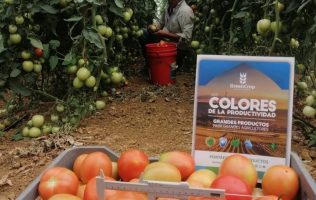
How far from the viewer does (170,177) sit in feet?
4.18

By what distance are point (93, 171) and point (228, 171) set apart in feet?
1.30

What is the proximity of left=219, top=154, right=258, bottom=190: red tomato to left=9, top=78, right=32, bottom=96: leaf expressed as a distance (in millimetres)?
2548

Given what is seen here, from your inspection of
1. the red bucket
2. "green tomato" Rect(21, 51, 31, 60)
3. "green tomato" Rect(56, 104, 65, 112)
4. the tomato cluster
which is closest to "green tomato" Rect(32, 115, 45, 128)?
"green tomato" Rect(56, 104, 65, 112)

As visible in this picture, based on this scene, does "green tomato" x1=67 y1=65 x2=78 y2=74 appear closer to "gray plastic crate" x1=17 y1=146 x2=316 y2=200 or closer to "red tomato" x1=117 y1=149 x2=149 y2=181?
"gray plastic crate" x1=17 y1=146 x2=316 y2=200

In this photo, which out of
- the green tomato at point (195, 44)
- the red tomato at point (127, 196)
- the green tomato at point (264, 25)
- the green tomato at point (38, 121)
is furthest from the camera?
the green tomato at point (195, 44)

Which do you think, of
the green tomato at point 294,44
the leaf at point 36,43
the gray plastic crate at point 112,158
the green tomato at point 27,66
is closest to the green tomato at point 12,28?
the leaf at point 36,43

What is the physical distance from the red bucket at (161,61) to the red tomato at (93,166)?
3.59 m

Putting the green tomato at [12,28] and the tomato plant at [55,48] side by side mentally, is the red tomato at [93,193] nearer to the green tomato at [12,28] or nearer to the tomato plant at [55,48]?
the tomato plant at [55,48]

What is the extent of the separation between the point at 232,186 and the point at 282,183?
0.58 feet

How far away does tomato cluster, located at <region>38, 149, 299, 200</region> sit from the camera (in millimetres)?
1199

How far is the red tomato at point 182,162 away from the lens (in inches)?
55.3

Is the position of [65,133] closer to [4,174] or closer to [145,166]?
[4,174]

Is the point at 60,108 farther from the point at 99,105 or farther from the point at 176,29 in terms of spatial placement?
the point at 176,29

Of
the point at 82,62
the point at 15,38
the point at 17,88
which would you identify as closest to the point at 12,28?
the point at 15,38
